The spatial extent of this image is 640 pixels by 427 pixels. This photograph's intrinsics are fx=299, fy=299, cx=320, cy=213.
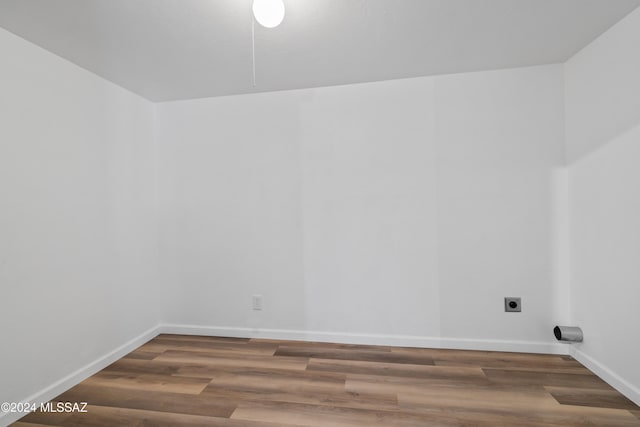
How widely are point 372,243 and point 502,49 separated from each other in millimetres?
1683

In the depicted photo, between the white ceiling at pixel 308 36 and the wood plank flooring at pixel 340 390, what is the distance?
2.24 meters

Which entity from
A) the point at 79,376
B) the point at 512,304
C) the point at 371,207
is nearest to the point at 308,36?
the point at 371,207

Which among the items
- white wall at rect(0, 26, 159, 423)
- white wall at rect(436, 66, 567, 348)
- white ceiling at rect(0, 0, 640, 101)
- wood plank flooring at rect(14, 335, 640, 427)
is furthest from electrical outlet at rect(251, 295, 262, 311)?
white ceiling at rect(0, 0, 640, 101)

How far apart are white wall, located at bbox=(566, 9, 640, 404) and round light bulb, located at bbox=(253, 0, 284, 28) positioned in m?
1.99

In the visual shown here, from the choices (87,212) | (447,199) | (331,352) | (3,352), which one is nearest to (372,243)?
(447,199)

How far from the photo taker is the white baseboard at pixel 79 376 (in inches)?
66.8

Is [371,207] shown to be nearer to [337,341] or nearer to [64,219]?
[337,341]

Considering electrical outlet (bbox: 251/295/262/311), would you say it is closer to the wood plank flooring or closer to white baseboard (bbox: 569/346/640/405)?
the wood plank flooring

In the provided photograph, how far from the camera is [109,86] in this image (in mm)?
2395

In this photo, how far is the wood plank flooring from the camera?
5.48ft

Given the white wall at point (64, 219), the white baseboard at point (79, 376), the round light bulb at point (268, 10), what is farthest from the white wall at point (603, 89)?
the white baseboard at point (79, 376)

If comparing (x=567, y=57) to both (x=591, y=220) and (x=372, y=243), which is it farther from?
(x=372, y=243)

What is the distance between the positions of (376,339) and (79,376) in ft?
7.23

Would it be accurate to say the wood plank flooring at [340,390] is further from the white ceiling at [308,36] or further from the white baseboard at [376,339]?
the white ceiling at [308,36]
